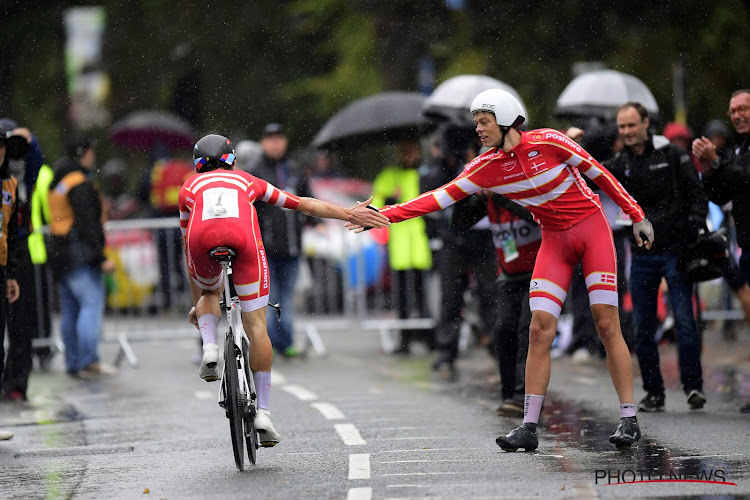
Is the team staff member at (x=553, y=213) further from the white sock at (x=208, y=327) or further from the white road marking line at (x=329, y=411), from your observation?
the white road marking line at (x=329, y=411)

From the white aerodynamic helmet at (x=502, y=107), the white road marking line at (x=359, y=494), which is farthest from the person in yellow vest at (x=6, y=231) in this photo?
the white road marking line at (x=359, y=494)

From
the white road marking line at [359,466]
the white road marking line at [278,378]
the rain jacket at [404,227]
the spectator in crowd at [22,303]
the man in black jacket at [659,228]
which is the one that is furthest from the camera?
the rain jacket at [404,227]

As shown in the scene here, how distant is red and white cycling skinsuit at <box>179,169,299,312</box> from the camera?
8.52m

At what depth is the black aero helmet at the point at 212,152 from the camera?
28.9 feet

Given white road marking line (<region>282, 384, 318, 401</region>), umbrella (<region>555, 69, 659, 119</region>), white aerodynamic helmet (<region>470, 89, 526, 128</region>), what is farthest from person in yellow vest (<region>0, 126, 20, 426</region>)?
umbrella (<region>555, 69, 659, 119</region>)

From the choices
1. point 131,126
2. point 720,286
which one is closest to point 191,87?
point 131,126

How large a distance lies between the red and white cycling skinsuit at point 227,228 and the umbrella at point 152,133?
59.7ft

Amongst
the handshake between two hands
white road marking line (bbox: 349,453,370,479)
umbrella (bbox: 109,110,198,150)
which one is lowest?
white road marking line (bbox: 349,453,370,479)

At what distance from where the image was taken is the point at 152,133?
26891 mm

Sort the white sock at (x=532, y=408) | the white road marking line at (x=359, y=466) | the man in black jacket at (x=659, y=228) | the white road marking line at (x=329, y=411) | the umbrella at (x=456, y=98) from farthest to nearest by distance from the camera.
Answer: the umbrella at (x=456, y=98), the white road marking line at (x=329, y=411), the man in black jacket at (x=659, y=228), the white sock at (x=532, y=408), the white road marking line at (x=359, y=466)

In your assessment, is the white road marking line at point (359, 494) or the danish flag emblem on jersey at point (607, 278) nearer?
the white road marking line at point (359, 494)

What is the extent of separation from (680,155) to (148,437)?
4295mm

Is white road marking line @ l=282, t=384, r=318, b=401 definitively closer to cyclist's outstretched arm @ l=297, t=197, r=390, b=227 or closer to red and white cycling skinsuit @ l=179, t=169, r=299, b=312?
cyclist's outstretched arm @ l=297, t=197, r=390, b=227

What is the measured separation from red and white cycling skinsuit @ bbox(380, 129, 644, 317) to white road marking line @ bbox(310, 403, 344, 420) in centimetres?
245
